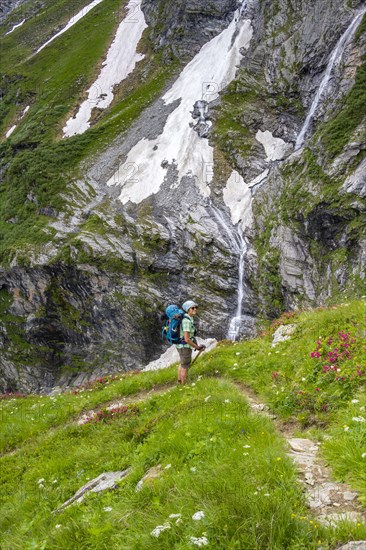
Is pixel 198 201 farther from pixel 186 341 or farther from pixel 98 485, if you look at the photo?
pixel 98 485

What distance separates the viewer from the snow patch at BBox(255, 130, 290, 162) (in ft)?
131

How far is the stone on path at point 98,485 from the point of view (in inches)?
257

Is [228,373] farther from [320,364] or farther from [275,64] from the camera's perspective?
[275,64]

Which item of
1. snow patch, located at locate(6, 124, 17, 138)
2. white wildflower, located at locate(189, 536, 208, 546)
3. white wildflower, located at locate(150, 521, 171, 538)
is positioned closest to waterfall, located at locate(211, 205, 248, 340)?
white wildflower, located at locate(150, 521, 171, 538)

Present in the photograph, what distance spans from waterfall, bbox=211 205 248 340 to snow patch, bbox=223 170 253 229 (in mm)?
1068

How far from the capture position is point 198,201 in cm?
3791

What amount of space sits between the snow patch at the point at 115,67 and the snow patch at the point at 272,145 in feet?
85.9

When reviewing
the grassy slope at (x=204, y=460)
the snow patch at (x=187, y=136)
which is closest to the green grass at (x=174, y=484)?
the grassy slope at (x=204, y=460)

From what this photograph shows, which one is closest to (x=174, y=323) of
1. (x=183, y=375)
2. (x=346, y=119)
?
(x=183, y=375)

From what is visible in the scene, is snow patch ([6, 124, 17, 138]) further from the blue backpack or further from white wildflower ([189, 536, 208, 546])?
white wildflower ([189, 536, 208, 546])

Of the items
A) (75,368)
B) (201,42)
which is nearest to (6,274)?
(75,368)

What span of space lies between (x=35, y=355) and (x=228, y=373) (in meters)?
32.2

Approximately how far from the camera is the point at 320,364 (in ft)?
29.3

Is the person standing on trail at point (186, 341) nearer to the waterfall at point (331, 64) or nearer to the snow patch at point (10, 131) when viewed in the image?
the waterfall at point (331, 64)
